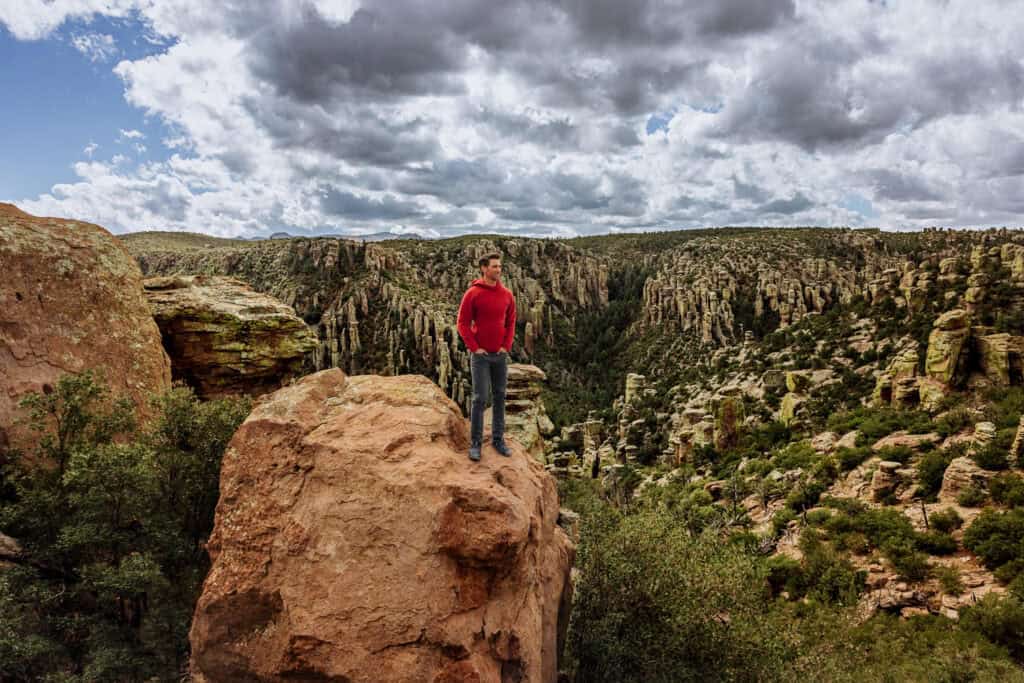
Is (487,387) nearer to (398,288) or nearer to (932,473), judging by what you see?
(932,473)

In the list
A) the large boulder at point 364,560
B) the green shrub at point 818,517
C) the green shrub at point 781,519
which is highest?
the large boulder at point 364,560

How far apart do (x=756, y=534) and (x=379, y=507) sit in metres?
27.7

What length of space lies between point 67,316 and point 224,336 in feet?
22.3

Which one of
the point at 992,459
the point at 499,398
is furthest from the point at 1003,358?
the point at 499,398

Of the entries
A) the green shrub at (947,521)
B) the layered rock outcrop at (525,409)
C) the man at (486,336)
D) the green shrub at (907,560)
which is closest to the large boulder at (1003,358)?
the green shrub at (947,521)

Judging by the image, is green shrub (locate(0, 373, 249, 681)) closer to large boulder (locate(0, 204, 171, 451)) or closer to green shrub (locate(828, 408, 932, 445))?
large boulder (locate(0, 204, 171, 451))

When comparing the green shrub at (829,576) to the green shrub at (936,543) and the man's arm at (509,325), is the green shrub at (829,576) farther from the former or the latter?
the man's arm at (509,325)

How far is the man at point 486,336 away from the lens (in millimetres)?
8445

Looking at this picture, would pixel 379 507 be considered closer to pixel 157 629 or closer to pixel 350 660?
pixel 350 660

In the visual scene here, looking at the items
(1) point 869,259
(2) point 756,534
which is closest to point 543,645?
(2) point 756,534

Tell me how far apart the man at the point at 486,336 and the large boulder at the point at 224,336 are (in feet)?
53.9

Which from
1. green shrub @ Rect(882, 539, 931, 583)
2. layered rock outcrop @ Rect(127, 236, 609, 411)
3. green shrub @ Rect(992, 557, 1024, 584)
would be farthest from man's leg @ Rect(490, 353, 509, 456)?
layered rock outcrop @ Rect(127, 236, 609, 411)

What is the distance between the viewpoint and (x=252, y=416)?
25.7ft

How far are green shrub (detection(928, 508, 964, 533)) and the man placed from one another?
22.3m
